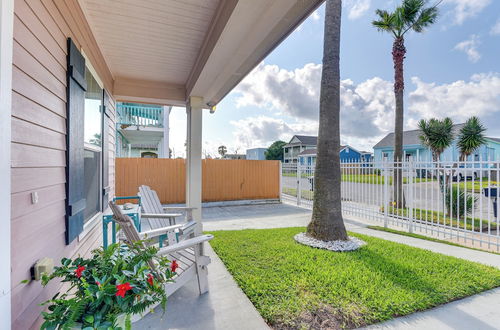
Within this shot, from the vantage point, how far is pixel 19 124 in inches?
49.9

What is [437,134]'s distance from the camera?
29.6ft

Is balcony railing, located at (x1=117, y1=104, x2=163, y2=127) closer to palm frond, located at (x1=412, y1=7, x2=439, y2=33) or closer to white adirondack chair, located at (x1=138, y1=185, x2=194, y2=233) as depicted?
white adirondack chair, located at (x1=138, y1=185, x2=194, y2=233)

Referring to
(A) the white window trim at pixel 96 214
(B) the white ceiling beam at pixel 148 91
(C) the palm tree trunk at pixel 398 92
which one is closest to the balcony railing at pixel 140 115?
(B) the white ceiling beam at pixel 148 91

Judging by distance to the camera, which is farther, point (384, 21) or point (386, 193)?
point (384, 21)

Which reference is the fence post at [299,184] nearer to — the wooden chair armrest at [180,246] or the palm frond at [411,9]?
the palm frond at [411,9]

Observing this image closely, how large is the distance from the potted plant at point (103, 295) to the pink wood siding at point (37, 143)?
27 centimetres

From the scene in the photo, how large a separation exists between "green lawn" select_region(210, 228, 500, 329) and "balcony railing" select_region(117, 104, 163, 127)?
21.0 ft

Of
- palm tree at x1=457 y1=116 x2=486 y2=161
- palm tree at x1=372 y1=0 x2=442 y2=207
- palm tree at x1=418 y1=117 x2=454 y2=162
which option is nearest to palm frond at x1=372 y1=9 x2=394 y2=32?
palm tree at x1=372 y1=0 x2=442 y2=207

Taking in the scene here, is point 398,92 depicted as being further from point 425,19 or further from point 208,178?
point 208,178

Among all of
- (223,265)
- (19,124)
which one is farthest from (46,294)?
(223,265)

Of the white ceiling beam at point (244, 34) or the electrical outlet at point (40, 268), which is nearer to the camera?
the electrical outlet at point (40, 268)

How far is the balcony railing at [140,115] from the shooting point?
8.42 meters

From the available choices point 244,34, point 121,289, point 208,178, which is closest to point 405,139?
point 208,178

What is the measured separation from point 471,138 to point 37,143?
1167 centimetres
